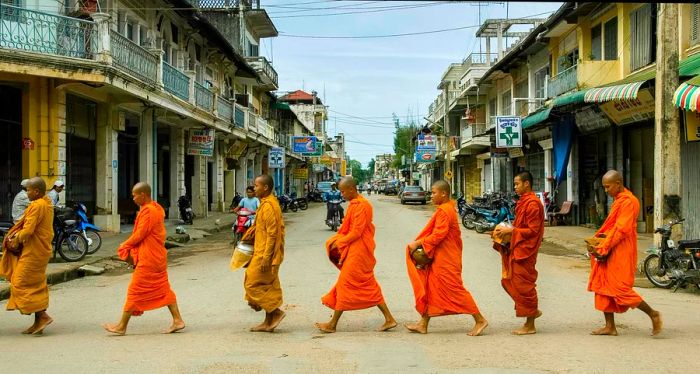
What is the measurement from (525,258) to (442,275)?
0.87 m

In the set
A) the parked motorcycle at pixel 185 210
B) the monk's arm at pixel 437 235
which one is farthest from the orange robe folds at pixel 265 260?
the parked motorcycle at pixel 185 210

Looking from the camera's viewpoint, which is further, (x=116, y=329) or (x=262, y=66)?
(x=262, y=66)

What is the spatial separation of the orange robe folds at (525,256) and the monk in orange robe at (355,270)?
1313mm

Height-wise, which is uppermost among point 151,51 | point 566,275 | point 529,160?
point 151,51

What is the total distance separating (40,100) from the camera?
46.1ft

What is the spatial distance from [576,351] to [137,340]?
418 centimetres

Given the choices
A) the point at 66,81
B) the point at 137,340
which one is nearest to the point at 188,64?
the point at 66,81

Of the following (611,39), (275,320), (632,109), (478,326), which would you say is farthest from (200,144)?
(478,326)

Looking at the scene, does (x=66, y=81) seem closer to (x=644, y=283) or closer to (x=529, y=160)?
(x=644, y=283)

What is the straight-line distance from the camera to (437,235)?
20.3ft

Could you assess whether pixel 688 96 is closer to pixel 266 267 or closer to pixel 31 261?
pixel 266 267

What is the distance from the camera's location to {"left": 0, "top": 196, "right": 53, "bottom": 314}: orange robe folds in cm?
633

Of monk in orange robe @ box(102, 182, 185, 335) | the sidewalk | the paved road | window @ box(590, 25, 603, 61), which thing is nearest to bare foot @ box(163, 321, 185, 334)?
monk in orange robe @ box(102, 182, 185, 335)

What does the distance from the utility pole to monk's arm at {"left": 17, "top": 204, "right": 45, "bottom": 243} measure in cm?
912
